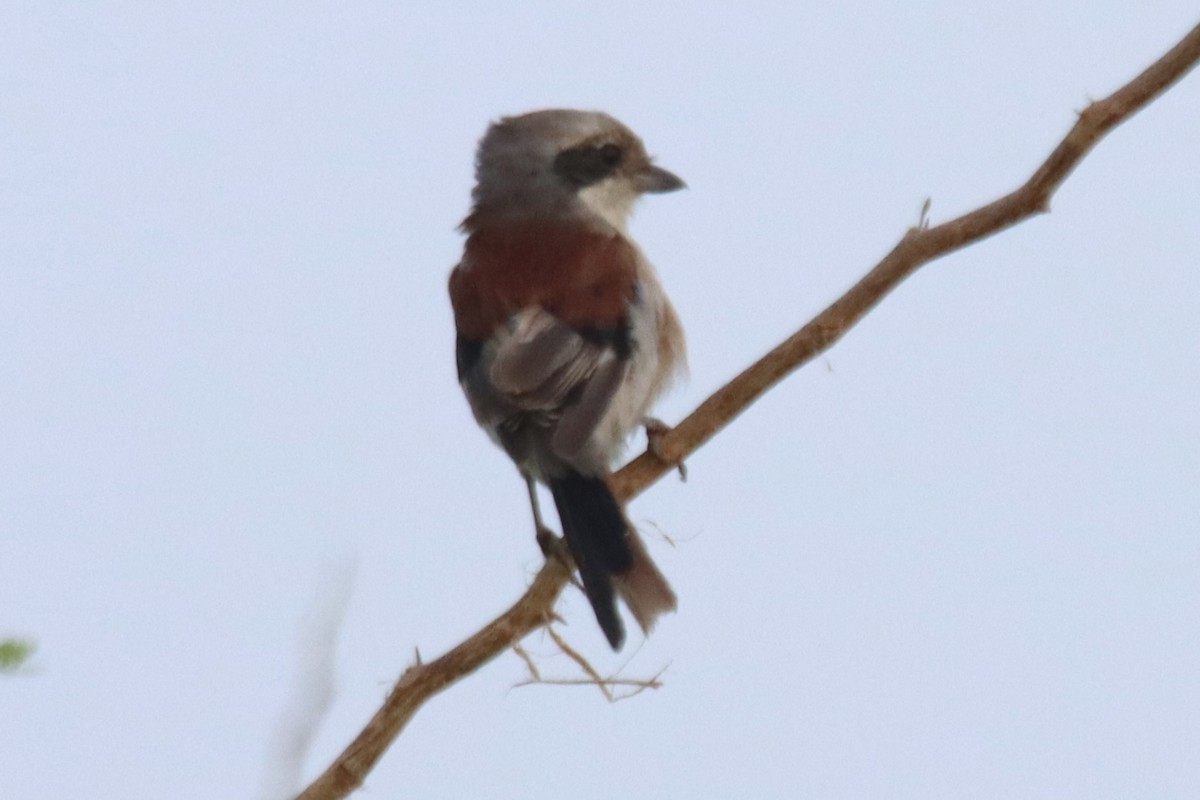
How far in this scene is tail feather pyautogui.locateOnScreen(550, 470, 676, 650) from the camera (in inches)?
153

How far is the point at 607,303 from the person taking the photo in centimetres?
450

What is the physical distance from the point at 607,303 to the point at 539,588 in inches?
53.9

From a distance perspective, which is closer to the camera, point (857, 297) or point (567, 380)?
point (857, 297)

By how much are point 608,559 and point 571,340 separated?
628 millimetres

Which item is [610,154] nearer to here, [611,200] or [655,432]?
[611,200]

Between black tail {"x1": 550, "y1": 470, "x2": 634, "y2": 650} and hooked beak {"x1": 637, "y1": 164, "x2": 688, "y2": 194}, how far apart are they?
166 centimetres

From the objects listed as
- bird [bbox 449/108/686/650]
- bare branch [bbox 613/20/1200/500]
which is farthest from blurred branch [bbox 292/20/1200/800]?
bird [bbox 449/108/686/650]

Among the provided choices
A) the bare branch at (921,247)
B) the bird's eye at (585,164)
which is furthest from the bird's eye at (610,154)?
the bare branch at (921,247)

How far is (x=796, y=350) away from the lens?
3.26 m

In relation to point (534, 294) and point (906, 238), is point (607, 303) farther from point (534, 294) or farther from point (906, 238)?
point (906, 238)

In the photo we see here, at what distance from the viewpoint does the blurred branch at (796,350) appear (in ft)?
8.38

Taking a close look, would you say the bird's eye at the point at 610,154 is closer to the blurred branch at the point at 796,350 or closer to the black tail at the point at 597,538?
the black tail at the point at 597,538

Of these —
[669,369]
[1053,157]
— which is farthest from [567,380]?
[1053,157]

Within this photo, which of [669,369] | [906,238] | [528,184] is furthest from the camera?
[528,184]
